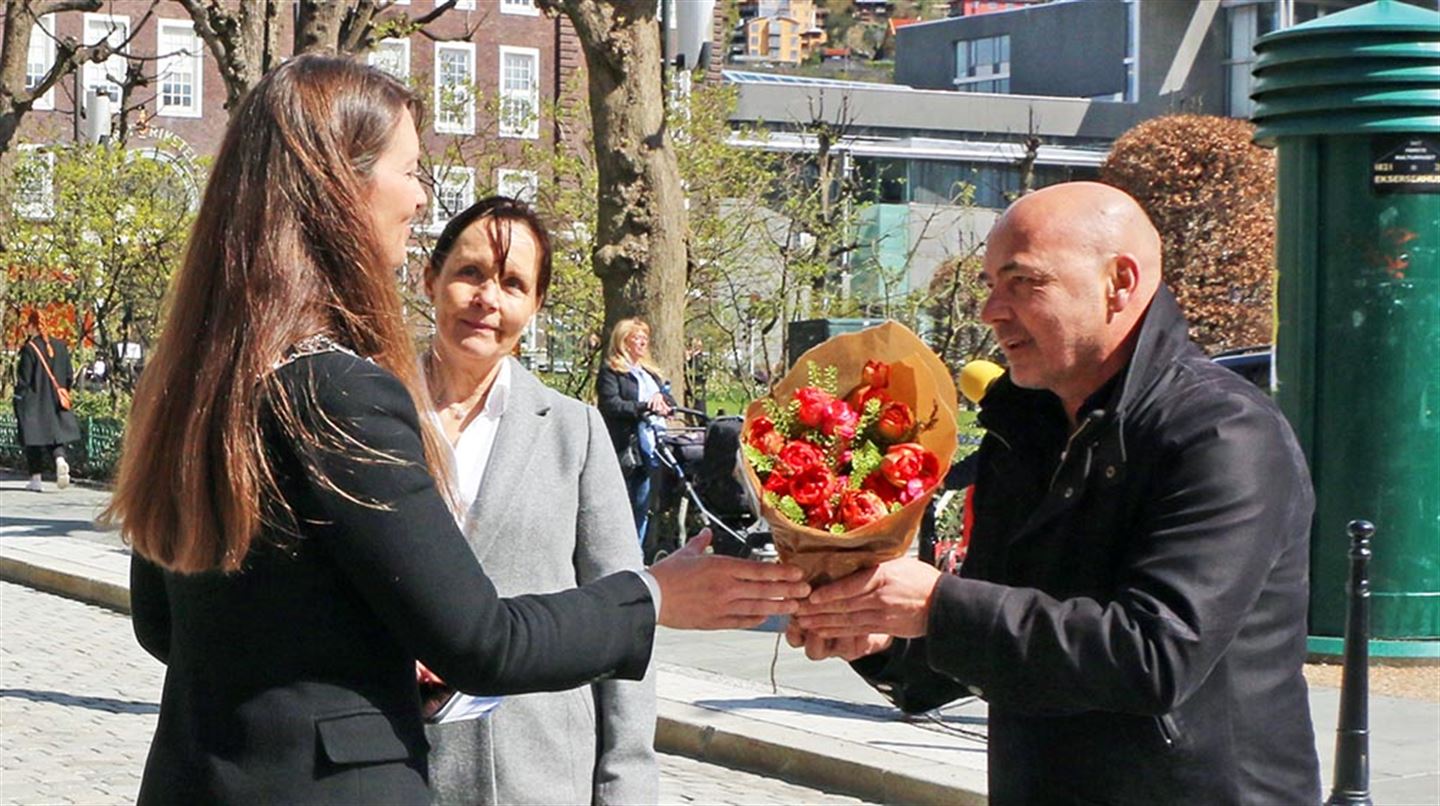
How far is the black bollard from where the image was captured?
293 inches

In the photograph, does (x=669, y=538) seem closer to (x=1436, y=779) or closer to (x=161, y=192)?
(x=1436, y=779)

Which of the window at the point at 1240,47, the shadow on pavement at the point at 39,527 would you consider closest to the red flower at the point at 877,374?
the shadow on pavement at the point at 39,527

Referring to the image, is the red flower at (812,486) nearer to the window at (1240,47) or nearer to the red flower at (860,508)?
the red flower at (860,508)

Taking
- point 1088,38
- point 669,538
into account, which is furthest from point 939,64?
point 669,538

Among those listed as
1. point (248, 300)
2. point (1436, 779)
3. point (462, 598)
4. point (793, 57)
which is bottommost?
point (1436, 779)

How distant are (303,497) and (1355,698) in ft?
18.9

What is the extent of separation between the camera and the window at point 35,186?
30312 mm

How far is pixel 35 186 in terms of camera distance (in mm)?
30938

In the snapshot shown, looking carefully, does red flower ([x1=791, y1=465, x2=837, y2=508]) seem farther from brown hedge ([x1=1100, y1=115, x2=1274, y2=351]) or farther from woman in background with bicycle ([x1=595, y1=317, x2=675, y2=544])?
brown hedge ([x1=1100, y1=115, x2=1274, y2=351])

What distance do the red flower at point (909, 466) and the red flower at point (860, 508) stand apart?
1.9 inches

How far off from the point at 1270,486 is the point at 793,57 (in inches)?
7338

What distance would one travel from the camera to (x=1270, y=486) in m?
2.94

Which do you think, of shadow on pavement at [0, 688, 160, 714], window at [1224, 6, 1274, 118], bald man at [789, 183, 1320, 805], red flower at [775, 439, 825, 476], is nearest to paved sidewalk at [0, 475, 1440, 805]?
shadow on pavement at [0, 688, 160, 714]

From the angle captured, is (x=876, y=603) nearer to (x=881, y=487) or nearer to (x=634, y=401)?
(x=881, y=487)
